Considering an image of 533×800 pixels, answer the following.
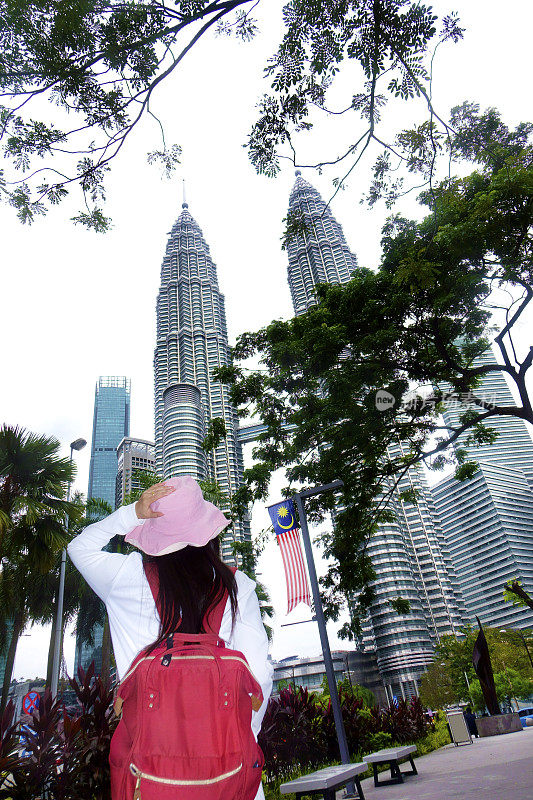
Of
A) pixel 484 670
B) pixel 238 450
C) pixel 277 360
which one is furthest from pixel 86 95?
pixel 238 450

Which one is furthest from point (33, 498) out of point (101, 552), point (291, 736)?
point (101, 552)

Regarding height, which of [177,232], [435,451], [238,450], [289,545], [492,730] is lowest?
[492,730]

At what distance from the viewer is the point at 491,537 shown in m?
63.8

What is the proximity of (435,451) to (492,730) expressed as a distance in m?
9.71

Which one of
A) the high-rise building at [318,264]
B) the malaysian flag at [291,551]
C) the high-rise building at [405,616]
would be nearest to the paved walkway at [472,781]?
the malaysian flag at [291,551]

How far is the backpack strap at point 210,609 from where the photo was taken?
1.70 meters

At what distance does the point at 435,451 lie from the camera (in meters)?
11.1

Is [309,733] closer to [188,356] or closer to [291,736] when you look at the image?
[291,736]

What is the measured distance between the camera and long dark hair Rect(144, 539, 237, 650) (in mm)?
1647

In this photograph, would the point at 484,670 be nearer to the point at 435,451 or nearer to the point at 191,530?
the point at 435,451

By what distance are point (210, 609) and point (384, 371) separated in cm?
Answer: 921

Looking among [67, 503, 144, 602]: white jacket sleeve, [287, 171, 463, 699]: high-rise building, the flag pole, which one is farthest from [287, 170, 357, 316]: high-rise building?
[287, 171, 463, 699]: high-rise building

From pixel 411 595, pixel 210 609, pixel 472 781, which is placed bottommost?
pixel 472 781

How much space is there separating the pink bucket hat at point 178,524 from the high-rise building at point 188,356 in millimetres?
71208
